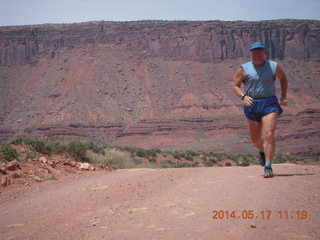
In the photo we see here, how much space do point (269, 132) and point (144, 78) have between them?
3172 inches

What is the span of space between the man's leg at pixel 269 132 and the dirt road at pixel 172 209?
0.42 metres

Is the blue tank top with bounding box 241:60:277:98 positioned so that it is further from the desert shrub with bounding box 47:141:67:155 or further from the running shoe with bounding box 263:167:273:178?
the desert shrub with bounding box 47:141:67:155

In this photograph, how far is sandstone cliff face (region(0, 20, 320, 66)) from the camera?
90688 millimetres

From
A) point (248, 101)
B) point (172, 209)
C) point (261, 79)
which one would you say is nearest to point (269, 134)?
point (248, 101)

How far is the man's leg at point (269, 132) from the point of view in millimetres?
7070

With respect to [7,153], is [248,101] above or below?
above

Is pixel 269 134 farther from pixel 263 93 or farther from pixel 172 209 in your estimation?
pixel 172 209

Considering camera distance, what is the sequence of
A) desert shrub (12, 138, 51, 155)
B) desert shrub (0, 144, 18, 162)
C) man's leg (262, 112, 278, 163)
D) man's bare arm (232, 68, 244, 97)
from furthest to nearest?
desert shrub (12, 138, 51, 155) < desert shrub (0, 144, 18, 162) < man's bare arm (232, 68, 244, 97) < man's leg (262, 112, 278, 163)

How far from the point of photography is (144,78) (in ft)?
286

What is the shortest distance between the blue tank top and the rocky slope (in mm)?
59801

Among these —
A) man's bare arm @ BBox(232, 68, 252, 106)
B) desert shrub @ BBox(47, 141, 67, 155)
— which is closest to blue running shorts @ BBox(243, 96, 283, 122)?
man's bare arm @ BBox(232, 68, 252, 106)

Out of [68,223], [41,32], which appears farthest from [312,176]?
[41,32]

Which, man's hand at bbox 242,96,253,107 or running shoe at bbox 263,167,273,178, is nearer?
running shoe at bbox 263,167,273,178

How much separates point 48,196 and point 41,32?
90678mm
